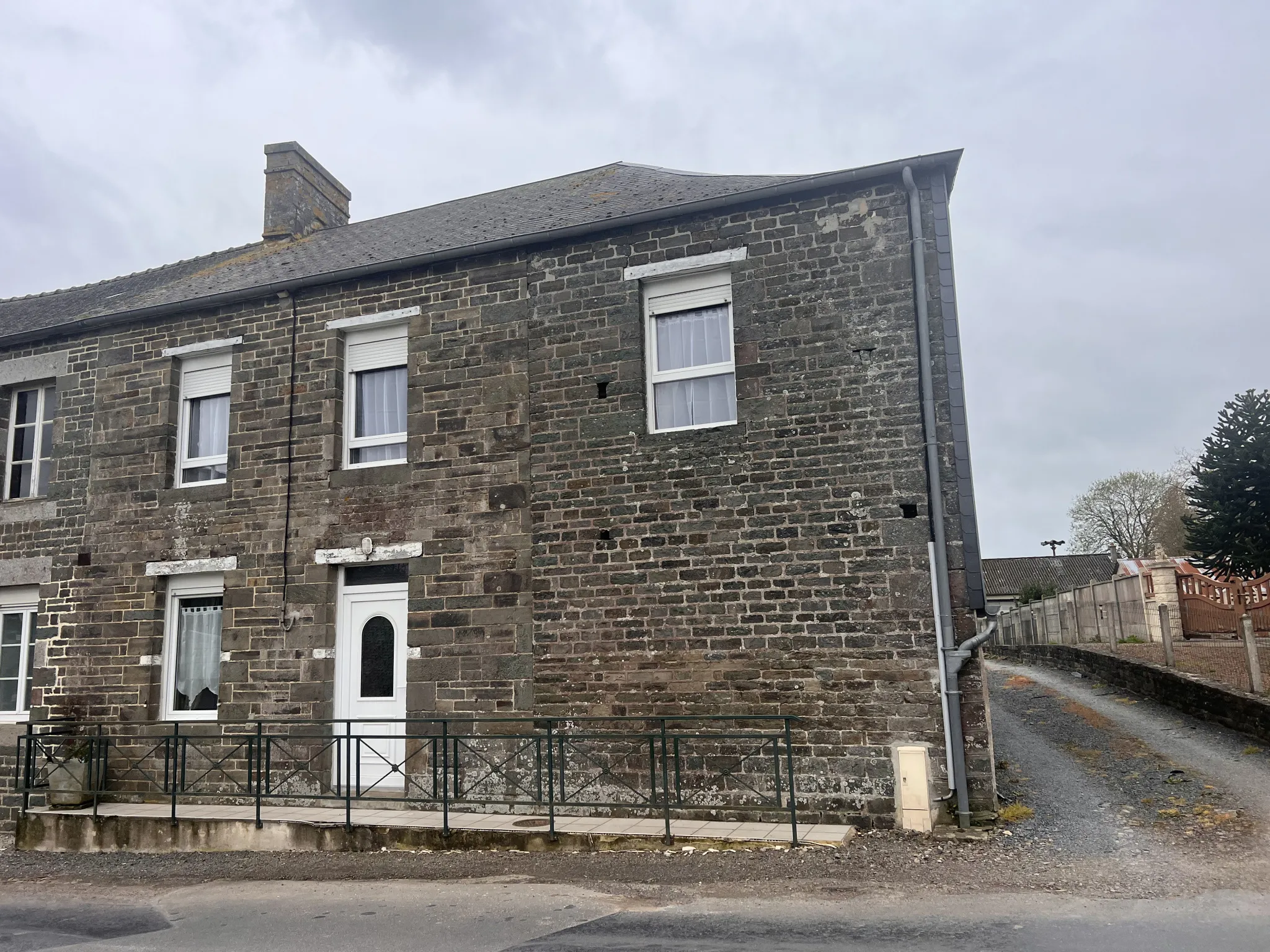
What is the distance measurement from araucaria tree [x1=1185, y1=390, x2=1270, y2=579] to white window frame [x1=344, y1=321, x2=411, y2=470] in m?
21.6

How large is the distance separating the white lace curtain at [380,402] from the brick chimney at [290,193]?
15.4ft

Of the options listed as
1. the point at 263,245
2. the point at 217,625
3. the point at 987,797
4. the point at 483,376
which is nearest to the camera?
the point at 987,797

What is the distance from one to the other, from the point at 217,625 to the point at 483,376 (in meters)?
4.43

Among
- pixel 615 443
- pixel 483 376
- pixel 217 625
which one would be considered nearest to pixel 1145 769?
pixel 615 443

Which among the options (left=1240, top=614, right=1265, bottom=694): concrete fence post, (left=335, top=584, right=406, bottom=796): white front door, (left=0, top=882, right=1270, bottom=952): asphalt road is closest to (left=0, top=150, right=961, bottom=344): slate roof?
(left=335, top=584, right=406, bottom=796): white front door

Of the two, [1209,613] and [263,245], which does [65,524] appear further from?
[1209,613]

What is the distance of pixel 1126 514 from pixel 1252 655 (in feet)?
131

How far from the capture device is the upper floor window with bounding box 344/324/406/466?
11.3 meters

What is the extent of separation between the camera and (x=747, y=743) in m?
8.92

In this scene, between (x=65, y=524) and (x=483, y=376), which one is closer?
(x=483, y=376)

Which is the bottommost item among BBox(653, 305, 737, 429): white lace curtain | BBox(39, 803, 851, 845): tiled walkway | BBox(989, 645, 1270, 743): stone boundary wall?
BBox(39, 803, 851, 845): tiled walkway

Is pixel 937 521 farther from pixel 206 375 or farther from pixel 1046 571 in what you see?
pixel 1046 571

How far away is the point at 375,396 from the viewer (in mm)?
11508

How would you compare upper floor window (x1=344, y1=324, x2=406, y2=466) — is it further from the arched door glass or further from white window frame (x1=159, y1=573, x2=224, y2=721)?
white window frame (x1=159, y1=573, x2=224, y2=721)
